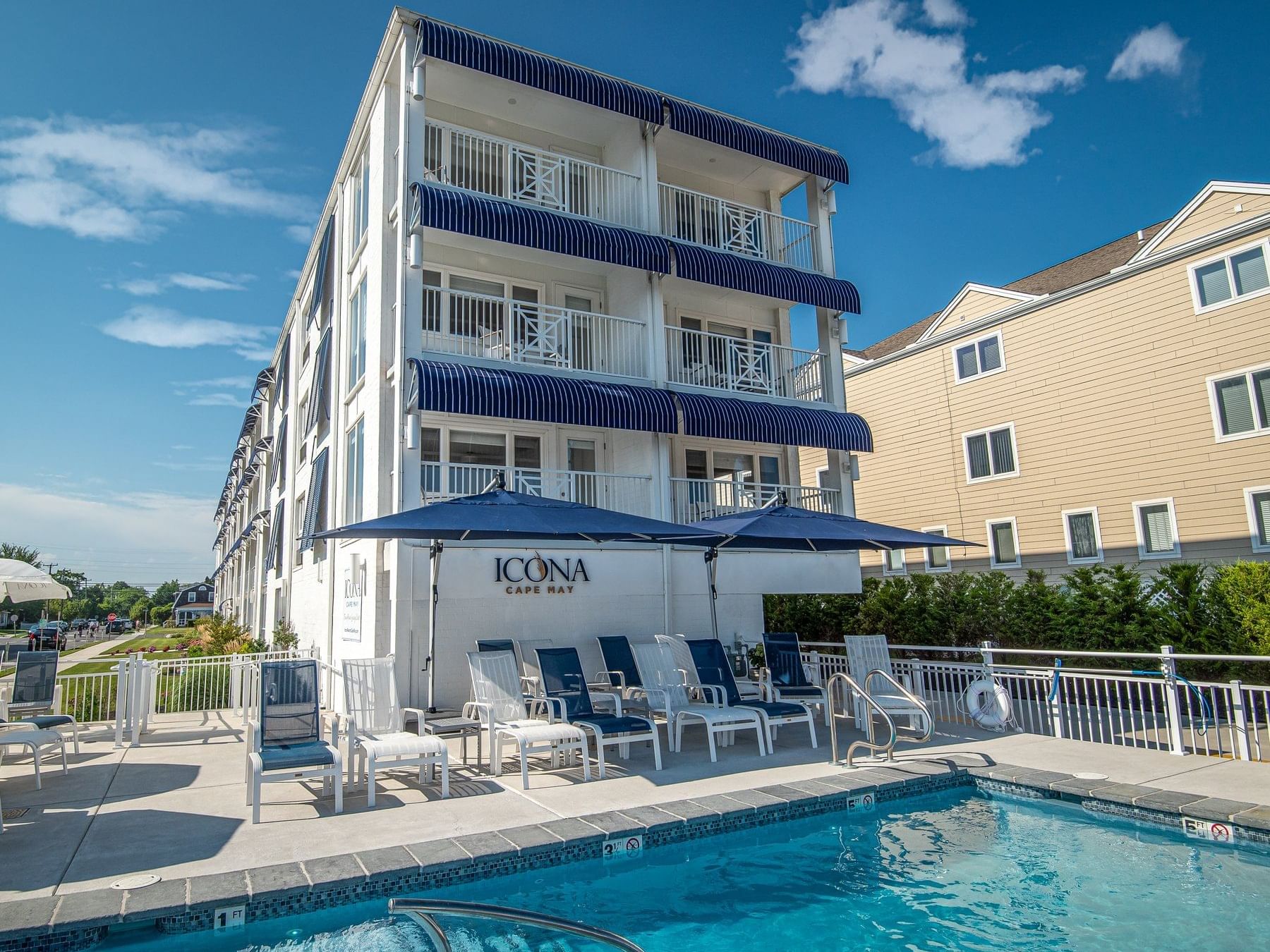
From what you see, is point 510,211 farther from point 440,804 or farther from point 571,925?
point 571,925

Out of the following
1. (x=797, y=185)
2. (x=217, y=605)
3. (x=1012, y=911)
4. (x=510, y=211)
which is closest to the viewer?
(x=1012, y=911)

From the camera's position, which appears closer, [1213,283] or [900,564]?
[1213,283]

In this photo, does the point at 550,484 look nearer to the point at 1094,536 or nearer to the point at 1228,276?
the point at 1094,536

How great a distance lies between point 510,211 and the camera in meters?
14.0

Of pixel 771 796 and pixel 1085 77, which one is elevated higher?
pixel 1085 77

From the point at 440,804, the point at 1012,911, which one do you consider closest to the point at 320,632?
the point at 440,804

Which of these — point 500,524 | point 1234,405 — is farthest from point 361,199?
point 1234,405

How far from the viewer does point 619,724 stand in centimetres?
859

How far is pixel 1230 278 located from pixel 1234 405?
9.34ft

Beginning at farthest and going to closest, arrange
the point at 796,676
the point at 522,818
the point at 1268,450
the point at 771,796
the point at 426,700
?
1. the point at 1268,450
2. the point at 426,700
3. the point at 796,676
4. the point at 771,796
5. the point at 522,818

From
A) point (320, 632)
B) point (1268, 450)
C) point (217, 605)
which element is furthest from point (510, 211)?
point (217, 605)

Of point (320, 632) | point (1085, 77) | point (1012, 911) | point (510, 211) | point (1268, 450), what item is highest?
point (1085, 77)

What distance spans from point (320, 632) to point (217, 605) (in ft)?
144

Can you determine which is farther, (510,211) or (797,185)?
(797,185)
